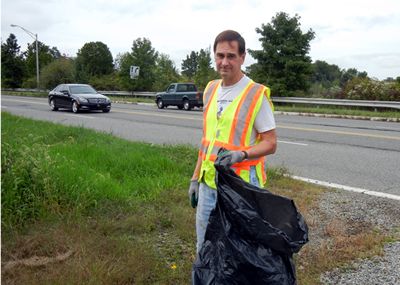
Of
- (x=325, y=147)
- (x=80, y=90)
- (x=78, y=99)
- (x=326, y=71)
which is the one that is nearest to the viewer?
(x=325, y=147)

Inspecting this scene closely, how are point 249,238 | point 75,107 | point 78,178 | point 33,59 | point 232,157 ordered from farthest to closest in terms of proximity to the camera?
point 33,59, point 75,107, point 78,178, point 232,157, point 249,238

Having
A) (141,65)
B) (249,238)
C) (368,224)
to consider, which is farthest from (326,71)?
(249,238)

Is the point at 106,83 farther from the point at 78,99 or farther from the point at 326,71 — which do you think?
the point at 326,71

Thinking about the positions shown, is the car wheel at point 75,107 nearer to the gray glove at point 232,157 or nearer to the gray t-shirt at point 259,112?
the gray t-shirt at point 259,112

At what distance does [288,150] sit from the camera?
10141 mm

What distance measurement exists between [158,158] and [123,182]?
1.13m

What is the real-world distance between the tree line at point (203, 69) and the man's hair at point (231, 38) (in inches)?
865

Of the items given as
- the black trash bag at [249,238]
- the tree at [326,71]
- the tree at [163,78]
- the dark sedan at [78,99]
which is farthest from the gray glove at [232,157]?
the tree at [326,71]

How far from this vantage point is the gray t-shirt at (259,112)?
2.71 metres

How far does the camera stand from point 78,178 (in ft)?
16.6

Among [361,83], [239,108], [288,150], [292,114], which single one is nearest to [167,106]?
[292,114]

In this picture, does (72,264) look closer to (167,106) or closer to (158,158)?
(158,158)

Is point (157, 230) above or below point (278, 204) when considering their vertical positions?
below

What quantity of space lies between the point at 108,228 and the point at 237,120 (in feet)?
7.29
